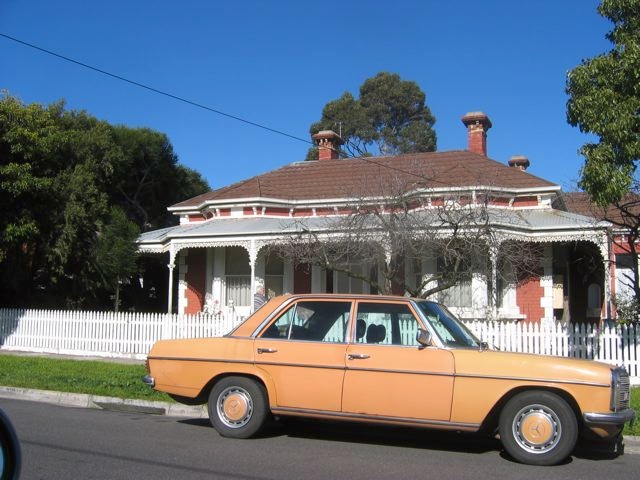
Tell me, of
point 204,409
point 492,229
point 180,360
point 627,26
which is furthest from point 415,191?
point 180,360

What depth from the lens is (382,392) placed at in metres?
7.11

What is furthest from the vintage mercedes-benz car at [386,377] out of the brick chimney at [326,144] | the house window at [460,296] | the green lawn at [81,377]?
the brick chimney at [326,144]

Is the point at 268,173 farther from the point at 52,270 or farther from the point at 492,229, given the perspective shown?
the point at 492,229

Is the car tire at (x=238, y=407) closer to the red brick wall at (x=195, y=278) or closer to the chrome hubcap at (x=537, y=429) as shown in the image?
the chrome hubcap at (x=537, y=429)

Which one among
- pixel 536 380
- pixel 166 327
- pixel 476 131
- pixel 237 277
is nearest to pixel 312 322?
pixel 536 380

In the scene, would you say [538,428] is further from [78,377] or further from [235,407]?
[78,377]

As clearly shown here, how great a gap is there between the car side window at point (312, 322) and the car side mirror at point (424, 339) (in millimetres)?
877

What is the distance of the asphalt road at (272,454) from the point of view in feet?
20.4

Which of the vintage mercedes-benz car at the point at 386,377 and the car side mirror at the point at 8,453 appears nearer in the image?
the car side mirror at the point at 8,453

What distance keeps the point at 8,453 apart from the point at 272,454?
3.69 meters

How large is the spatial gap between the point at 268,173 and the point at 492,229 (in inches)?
399

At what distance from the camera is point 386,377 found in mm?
7105

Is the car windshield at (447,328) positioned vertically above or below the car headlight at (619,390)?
above

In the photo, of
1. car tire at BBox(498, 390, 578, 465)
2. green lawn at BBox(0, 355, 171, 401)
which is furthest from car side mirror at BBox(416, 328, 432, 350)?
green lawn at BBox(0, 355, 171, 401)
